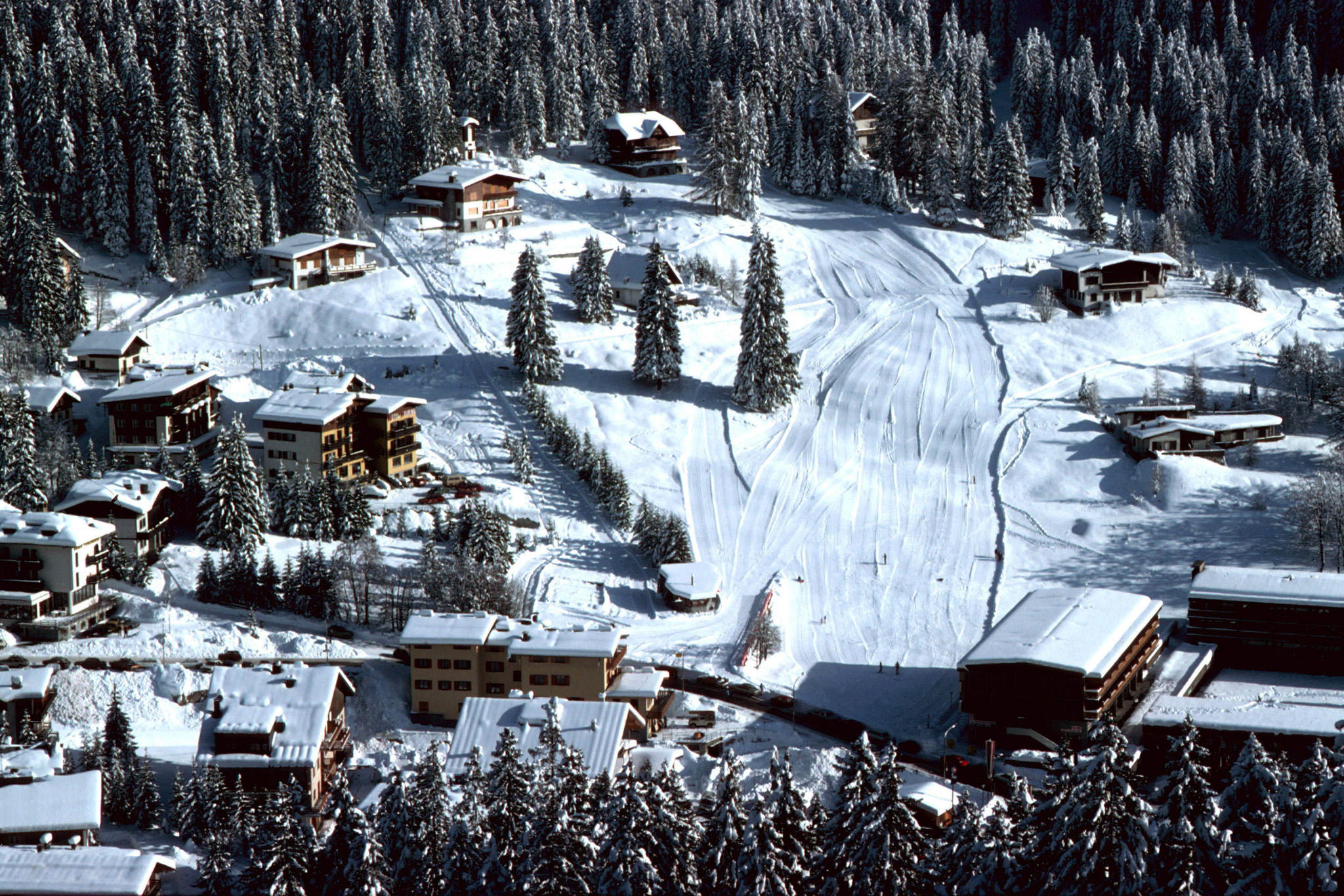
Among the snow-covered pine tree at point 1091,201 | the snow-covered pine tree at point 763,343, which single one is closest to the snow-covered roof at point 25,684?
the snow-covered pine tree at point 763,343

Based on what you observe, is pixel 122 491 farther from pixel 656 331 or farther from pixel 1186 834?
pixel 1186 834

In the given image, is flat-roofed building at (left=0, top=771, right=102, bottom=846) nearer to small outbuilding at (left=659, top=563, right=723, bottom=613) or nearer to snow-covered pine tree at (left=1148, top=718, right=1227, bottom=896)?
small outbuilding at (left=659, top=563, right=723, bottom=613)

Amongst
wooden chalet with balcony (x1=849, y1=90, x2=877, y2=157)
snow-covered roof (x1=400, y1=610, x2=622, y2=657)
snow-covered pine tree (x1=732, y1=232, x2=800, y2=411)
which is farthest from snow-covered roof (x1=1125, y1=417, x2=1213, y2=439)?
wooden chalet with balcony (x1=849, y1=90, x2=877, y2=157)

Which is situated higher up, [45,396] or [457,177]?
[457,177]

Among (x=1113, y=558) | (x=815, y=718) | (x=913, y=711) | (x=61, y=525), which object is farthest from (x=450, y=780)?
(x=1113, y=558)

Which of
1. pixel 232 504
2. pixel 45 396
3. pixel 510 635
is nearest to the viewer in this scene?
pixel 510 635

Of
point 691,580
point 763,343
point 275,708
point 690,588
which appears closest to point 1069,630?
point 690,588

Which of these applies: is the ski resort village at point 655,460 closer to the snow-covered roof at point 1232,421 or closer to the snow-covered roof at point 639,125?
the snow-covered roof at point 1232,421
